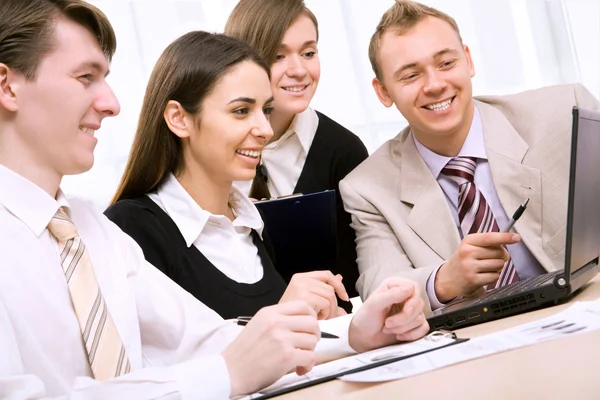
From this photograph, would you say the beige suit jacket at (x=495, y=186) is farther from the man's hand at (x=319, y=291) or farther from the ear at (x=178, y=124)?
the ear at (x=178, y=124)

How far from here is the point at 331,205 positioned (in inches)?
85.7

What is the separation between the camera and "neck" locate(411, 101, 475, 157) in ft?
8.04

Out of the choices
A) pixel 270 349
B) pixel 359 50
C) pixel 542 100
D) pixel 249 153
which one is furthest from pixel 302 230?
pixel 359 50

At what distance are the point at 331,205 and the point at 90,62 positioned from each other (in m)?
0.89

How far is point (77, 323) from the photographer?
138 centimetres

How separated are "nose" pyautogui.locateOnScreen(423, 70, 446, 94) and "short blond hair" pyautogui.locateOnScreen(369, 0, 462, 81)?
174mm

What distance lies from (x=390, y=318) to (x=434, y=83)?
118 centimetres

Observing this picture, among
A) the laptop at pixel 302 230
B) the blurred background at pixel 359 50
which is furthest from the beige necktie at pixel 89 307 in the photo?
the blurred background at pixel 359 50

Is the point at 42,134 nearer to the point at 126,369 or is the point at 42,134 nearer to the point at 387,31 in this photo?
the point at 126,369

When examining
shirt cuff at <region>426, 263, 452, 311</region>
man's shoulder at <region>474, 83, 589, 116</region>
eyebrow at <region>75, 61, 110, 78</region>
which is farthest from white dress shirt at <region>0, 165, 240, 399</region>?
man's shoulder at <region>474, 83, 589, 116</region>

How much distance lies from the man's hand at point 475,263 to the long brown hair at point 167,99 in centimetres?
82

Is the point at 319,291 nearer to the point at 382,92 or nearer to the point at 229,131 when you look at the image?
the point at 229,131

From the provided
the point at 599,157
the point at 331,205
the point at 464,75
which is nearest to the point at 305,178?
the point at 331,205

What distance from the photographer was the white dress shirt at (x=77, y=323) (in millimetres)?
1136
